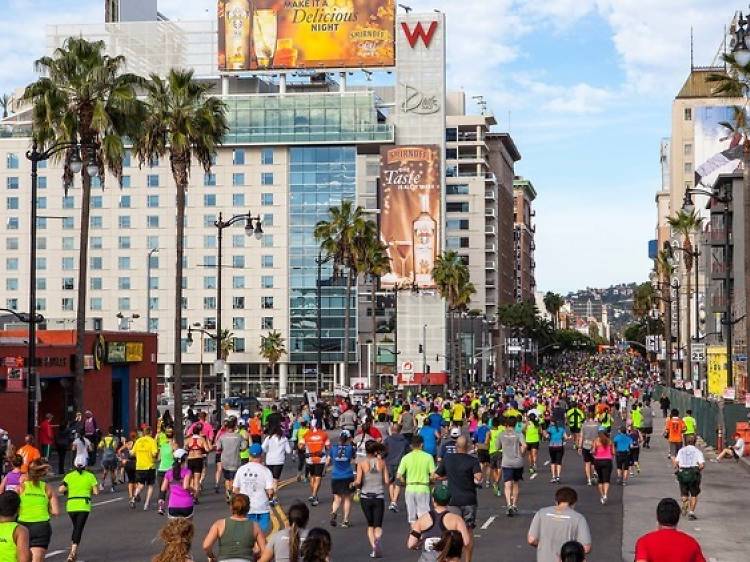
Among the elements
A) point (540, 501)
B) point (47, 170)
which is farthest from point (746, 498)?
point (47, 170)

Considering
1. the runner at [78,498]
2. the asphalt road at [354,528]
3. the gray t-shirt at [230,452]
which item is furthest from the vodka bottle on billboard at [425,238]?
the runner at [78,498]

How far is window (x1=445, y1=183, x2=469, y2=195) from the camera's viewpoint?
16025 centimetres

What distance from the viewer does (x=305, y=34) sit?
371ft

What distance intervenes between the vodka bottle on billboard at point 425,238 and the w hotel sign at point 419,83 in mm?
6330

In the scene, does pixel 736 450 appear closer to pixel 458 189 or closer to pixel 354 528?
pixel 354 528

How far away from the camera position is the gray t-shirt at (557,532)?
1142 cm

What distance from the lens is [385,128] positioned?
396 ft

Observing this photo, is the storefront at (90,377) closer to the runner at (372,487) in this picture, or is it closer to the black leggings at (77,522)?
the black leggings at (77,522)

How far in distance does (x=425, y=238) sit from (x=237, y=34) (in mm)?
25367

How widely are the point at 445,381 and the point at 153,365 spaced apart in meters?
70.8

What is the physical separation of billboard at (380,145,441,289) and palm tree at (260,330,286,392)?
13.0m

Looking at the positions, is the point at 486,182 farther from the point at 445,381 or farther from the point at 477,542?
the point at 477,542

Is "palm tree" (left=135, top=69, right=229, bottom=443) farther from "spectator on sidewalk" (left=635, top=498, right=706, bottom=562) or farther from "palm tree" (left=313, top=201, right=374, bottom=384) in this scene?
"palm tree" (left=313, top=201, right=374, bottom=384)

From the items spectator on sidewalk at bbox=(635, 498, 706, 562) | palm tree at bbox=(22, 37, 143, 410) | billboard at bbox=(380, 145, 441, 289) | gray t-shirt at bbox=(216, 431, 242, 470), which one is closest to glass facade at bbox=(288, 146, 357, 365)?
billboard at bbox=(380, 145, 441, 289)
